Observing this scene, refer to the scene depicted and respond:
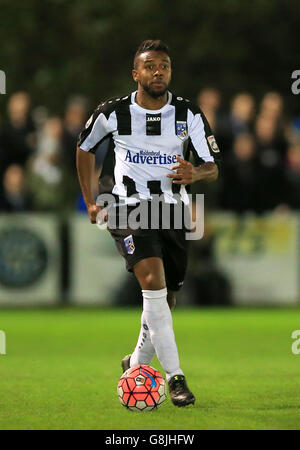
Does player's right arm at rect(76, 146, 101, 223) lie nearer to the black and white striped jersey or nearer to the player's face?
the black and white striped jersey

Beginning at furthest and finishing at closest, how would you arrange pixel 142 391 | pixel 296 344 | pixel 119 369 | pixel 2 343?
1. pixel 2 343
2. pixel 296 344
3. pixel 119 369
4. pixel 142 391

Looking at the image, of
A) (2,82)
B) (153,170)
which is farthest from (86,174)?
(2,82)

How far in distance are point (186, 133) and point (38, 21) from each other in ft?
43.2

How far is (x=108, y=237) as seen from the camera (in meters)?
15.8

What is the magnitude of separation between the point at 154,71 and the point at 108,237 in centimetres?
804

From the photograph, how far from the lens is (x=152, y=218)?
7.97 metres

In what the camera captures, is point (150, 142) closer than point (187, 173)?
No

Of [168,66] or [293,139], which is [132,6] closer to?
[293,139]

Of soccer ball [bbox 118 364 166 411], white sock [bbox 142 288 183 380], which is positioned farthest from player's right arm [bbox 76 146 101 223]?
soccer ball [bbox 118 364 166 411]

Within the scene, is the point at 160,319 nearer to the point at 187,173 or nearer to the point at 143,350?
the point at 143,350

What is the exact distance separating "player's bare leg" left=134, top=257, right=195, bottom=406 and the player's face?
1.15 metres

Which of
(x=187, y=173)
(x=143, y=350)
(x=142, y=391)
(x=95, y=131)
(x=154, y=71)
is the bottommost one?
(x=142, y=391)
